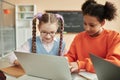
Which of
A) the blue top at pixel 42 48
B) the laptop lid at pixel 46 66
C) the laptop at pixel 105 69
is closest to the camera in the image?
the laptop at pixel 105 69

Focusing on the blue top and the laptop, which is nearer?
the laptop

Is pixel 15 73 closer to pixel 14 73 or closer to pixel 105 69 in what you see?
pixel 14 73

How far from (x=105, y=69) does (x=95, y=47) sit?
48cm

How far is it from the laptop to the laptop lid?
13cm

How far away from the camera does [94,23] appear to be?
1.08 metres

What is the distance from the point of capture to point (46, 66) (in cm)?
86

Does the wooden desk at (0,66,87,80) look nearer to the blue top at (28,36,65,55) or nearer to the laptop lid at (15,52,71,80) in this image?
the laptop lid at (15,52,71,80)

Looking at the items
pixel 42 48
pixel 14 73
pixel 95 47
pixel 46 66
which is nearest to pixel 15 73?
pixel 14 73

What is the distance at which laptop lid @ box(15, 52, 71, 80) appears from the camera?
2.63 feet

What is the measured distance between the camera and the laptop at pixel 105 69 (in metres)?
0.64

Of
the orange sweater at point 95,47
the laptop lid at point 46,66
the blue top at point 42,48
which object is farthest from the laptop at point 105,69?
the blue top at point 42,48

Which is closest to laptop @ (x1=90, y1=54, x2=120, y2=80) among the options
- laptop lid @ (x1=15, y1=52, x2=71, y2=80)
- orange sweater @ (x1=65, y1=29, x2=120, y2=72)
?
laptop lid @ (x1=15, y1=52, x2=71, y2=80)

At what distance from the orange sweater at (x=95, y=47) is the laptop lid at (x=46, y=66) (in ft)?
0.68

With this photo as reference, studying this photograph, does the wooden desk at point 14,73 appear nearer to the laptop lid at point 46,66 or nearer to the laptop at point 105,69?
the laptop lid at point 46,66
